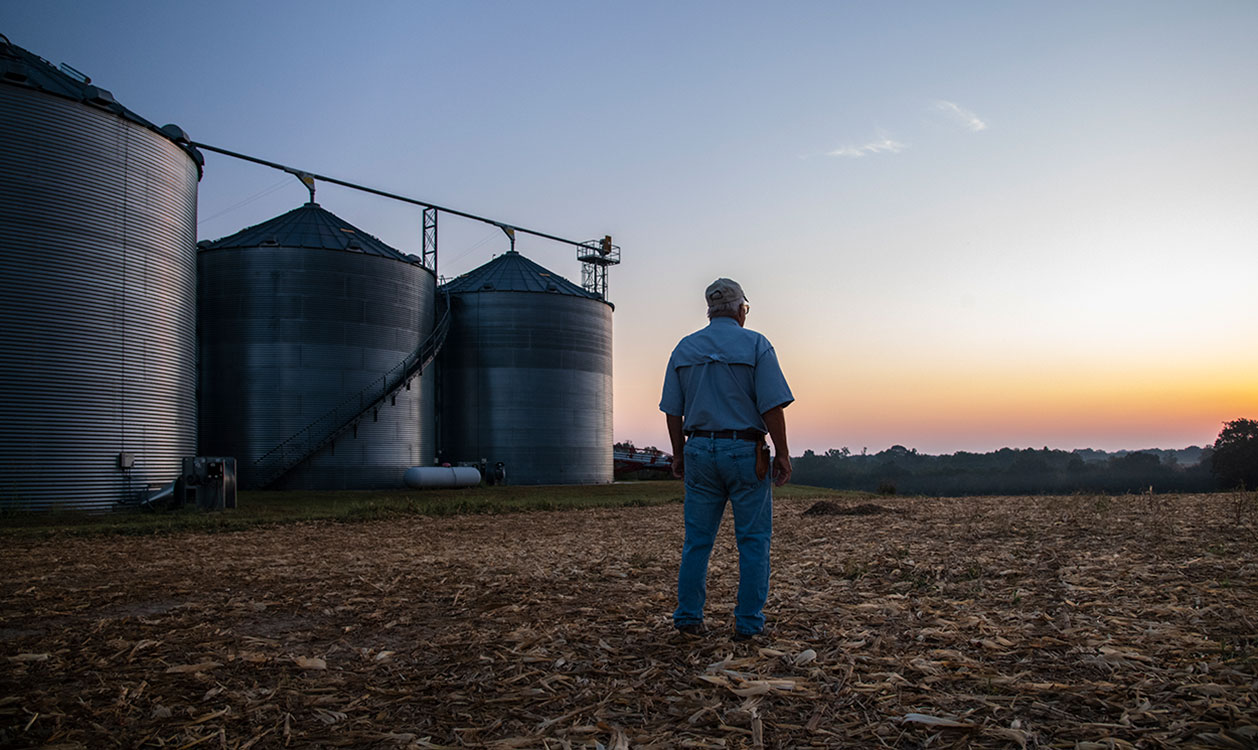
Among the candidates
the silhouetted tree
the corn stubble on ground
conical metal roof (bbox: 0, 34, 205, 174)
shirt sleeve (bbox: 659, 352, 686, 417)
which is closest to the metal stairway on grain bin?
conical metal roof (bbox: 0, 34, 205, 174)

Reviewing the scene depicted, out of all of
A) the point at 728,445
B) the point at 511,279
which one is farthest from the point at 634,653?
the point at 511,279

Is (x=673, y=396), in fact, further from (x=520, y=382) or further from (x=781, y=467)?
(x=520, y=382)

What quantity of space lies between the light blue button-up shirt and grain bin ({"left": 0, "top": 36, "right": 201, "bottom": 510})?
22.0 meters

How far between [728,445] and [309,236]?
112 ft

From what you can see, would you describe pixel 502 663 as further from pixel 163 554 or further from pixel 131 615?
pixel 163 554

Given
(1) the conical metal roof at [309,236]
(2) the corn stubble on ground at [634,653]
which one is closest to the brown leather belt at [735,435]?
(2) the corn stubble on ground at [634,653]

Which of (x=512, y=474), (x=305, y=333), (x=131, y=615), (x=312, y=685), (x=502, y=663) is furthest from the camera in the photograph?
(x=512, y=474)

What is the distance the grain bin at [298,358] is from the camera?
1298 inches

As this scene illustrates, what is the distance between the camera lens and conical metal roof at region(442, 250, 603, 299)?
4497cm

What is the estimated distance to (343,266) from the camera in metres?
34.6

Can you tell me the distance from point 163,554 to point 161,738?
9669 mm

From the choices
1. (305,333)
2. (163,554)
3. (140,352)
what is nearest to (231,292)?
(305,333)

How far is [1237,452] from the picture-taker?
5403 cm

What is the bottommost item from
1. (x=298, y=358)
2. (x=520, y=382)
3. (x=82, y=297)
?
(x=520, y=382)
